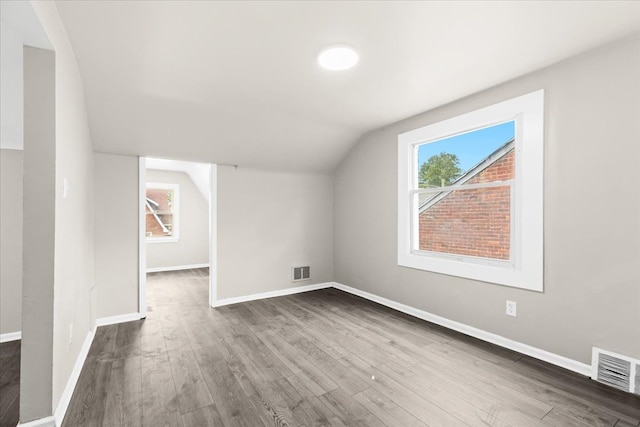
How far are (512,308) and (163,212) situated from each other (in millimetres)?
6518

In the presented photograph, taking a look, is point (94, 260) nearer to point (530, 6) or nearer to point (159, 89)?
point (159, 89)

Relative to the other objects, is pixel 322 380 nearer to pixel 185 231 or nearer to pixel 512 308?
pixel 512 308

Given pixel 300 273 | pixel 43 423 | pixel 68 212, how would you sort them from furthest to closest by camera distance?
pixel 300 273
pixel 68 212
pixel 43 423

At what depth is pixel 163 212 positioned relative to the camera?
20.9 ft

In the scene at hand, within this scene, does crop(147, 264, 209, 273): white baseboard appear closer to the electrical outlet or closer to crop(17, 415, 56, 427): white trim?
crop(17, 415, 56, 427): white trim

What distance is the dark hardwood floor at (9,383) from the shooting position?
170 centimetres

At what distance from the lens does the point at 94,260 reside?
9.95 ft

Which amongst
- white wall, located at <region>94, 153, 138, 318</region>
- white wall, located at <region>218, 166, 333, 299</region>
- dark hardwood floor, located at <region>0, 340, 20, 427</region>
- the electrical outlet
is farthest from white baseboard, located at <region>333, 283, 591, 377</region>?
dark hardwood floor, located at <region>0, 340, 20, 427</region>

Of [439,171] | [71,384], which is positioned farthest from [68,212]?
[439,171]

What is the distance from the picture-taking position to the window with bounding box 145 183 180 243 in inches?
246

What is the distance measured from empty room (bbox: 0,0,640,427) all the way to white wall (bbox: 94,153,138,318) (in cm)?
2

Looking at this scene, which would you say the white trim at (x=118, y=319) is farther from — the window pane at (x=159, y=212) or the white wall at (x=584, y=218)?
the white wall at (x=584, y=218)

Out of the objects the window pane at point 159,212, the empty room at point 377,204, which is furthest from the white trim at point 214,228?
the window pane at point 159,212

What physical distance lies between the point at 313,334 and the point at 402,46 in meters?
2.59
